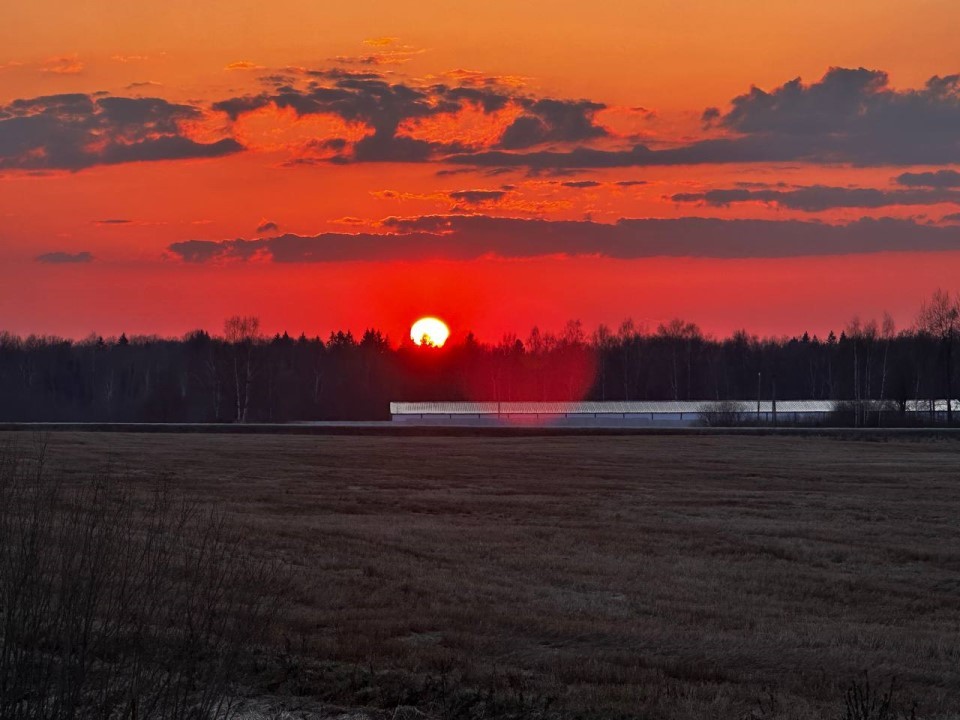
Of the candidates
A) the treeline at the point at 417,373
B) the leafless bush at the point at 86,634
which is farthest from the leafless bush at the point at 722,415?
the leafless bush at the point at 86,634

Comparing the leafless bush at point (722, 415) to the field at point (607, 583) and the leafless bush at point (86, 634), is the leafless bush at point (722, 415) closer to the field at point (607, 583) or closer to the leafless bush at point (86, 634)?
the field at point (607, 583)

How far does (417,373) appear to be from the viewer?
571ft

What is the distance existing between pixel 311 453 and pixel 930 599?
43127 mm

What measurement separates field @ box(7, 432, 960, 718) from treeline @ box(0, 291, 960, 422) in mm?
84308

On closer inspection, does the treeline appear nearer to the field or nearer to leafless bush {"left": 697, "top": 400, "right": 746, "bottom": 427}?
leafless bush {"left": 697, "top": 400, "right": 746, "bottom": 427}

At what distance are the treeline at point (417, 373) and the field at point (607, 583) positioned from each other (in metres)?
84.3

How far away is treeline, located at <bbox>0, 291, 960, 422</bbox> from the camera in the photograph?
133 m

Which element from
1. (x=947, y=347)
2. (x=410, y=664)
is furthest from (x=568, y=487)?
(x=947, y=347)

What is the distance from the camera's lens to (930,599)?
21.1 metres

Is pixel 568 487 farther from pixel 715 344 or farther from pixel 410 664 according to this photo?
pixel 715 344

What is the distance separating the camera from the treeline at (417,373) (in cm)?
13325

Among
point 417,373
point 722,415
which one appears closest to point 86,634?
point 722,415

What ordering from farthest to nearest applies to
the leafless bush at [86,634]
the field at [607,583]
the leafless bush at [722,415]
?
the leafless bush at [722,415] → the field at [607,583] → the leafless bush at [86,634]

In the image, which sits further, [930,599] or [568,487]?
[568,487]
